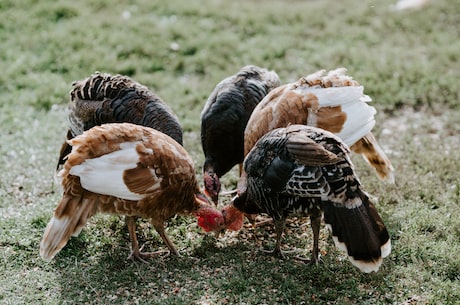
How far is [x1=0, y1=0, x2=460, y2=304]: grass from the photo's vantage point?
4738mm

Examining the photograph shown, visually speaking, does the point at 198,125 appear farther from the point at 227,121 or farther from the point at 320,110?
the point at 320,110

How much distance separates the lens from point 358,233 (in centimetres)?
442

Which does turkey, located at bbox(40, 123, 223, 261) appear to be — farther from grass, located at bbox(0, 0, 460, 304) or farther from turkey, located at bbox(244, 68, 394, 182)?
turkey, located at bbox(244, 68, 394, 182)

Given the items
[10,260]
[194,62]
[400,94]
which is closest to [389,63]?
[400,94]

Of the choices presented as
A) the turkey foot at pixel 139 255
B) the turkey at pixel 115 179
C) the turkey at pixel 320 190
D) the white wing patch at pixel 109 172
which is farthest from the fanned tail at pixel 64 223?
the turkey at pixel 320 190

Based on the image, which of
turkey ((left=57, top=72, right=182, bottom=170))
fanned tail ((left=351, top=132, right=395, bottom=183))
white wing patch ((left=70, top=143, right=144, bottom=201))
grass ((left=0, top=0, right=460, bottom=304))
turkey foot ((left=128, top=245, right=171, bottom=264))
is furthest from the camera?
fanned tail ((left=351, top=132, right=395, bottom=183))

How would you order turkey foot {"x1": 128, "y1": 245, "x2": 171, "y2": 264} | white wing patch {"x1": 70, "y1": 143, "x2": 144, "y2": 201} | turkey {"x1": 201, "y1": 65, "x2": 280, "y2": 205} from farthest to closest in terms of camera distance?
1. turkey {"x1": 201, "y1": 65, "x2": 280, "y2": 205}
2. turkey foot {"x1": 128, "y1": 245, "x2": 171, "y2": 264}
3. white wing patch {"x1": 70, "y1": 143, "x2": 144, "y2": 201}

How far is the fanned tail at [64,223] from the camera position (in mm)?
4684

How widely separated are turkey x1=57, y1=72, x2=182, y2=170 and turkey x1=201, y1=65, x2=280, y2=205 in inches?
15.3

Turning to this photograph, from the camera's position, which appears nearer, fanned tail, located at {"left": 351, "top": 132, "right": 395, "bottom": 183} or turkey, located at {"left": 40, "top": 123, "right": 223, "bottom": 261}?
turkey, located at {"left": 40, "top": 123, "right": 223, "bottom": 261}

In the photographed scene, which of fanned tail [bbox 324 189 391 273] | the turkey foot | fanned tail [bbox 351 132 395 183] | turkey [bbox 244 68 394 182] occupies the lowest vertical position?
the turkey foot

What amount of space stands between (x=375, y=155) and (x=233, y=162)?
4.36 feet

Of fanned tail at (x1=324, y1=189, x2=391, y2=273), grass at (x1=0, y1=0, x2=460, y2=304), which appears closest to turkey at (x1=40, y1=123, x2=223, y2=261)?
grass at (x1=0, y1=0, x2=460, y2=304)

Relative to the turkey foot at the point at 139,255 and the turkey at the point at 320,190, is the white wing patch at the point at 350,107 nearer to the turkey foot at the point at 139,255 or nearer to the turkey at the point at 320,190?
the turkey at the point at 320,190
